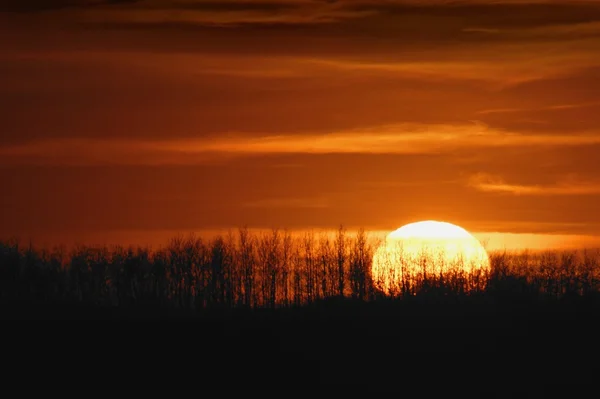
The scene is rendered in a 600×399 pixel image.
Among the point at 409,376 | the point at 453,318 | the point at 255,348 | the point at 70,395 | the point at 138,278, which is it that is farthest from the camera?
the point at 138,278

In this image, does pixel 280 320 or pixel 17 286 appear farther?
pixel 17 286

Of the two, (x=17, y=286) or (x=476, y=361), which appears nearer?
(x=476, y=361)

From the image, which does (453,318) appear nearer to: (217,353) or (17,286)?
(217,353)

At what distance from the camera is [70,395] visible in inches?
2046

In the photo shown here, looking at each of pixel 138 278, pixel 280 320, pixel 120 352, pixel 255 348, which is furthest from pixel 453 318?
pixel 138 278

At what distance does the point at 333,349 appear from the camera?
7094cm

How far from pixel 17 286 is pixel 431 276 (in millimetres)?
53524

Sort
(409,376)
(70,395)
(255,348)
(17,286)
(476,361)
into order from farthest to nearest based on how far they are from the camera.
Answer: (17,286) < (255,348) < (476,361) < (409,376) < (70,395)

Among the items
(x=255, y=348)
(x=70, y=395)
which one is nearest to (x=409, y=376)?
(x=255, y=348)

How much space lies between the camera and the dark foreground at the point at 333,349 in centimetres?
5738

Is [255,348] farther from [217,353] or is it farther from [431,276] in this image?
[431,276]

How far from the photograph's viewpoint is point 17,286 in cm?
12062

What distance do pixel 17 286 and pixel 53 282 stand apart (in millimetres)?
6605

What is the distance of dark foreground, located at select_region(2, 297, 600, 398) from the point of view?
57375 mm
